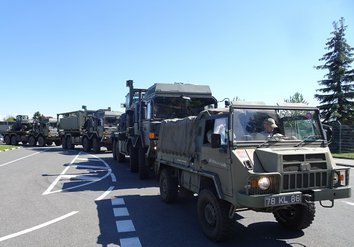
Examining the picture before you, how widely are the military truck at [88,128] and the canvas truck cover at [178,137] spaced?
16808mm

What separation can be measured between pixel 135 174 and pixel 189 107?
12.9 feet

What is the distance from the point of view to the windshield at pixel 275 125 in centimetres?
609

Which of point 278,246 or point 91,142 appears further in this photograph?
point 91,142

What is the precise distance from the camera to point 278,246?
5797mm

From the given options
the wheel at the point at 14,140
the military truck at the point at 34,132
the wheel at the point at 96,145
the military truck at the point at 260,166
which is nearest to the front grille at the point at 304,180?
the military truck at the point at 260,166

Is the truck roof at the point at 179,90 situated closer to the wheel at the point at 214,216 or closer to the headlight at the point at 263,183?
the wheel at the point at 214,216

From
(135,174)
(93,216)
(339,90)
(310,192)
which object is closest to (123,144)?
(135,174)

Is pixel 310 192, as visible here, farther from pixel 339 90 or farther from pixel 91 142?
pixel 339 90

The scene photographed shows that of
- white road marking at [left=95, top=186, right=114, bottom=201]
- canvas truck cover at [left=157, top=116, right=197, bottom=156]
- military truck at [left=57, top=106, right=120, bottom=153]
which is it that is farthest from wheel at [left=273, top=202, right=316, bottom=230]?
military truck at [left=57, top=106, right=120, bottom=153]

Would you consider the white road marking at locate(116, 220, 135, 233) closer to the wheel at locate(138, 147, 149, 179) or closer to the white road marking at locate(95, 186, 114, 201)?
the white road marking at locate(95, 186, 114, 201)

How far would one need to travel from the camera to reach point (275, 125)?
6367 mm

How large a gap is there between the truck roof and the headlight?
7546 mm

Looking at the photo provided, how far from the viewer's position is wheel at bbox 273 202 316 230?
636 centimetres

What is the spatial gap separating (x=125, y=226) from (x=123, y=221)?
0.38m
